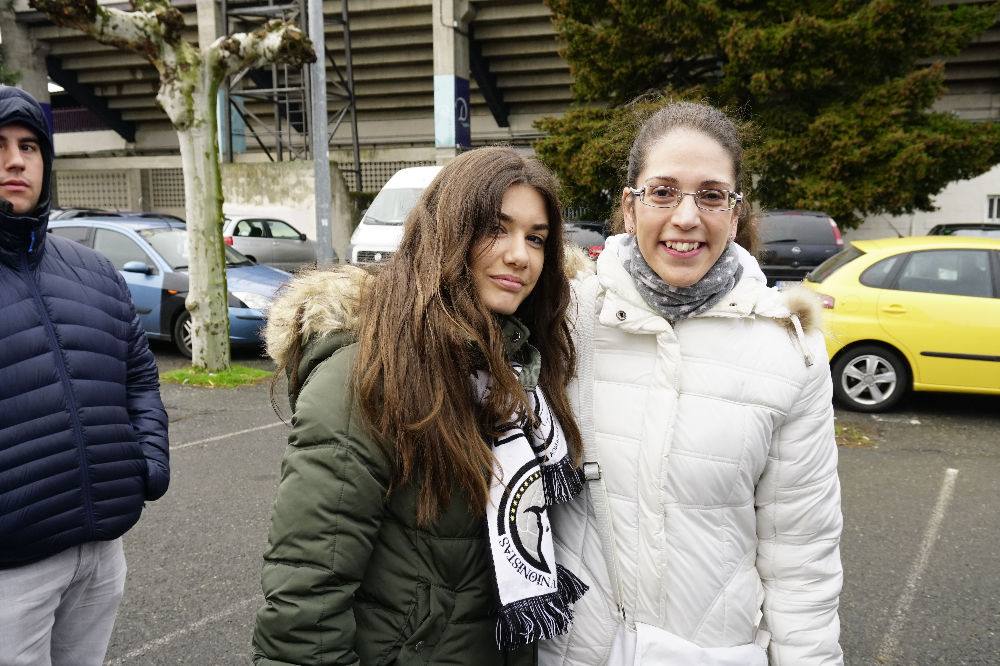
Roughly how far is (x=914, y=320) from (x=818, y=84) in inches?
326

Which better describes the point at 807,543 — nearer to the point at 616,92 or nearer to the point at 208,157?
the point at 208,157

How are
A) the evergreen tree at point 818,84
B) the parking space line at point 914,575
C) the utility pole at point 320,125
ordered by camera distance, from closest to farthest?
1. the parking space line at point 914,575
2. the utility pole at point 320,125
3. the evergreen tree at point 818,84

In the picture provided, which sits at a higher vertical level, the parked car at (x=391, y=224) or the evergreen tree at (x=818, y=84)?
the evergreen tree at (x=818, y=84)

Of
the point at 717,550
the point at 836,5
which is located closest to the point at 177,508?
the point at 717,550

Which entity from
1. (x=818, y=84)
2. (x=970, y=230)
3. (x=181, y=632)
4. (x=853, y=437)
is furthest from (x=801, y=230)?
(x=181, y=632)

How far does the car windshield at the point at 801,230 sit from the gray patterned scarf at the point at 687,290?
982 cm

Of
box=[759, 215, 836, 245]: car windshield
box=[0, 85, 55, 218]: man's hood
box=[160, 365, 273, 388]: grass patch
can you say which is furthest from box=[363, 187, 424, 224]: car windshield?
box=[0, 85, 55, 218]: man's hood

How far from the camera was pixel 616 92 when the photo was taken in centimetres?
1579

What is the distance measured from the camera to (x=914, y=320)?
6.87m

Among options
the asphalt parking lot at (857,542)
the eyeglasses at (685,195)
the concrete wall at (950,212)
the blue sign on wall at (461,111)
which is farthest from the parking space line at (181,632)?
the concrete wall at (950,212)

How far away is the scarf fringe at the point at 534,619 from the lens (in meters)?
1.55

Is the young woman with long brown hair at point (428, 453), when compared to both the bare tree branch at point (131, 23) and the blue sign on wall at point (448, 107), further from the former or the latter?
the blue sign on wall at point (448, 107)

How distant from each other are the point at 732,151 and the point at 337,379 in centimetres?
98

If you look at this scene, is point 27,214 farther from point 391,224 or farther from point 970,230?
point 970,230
